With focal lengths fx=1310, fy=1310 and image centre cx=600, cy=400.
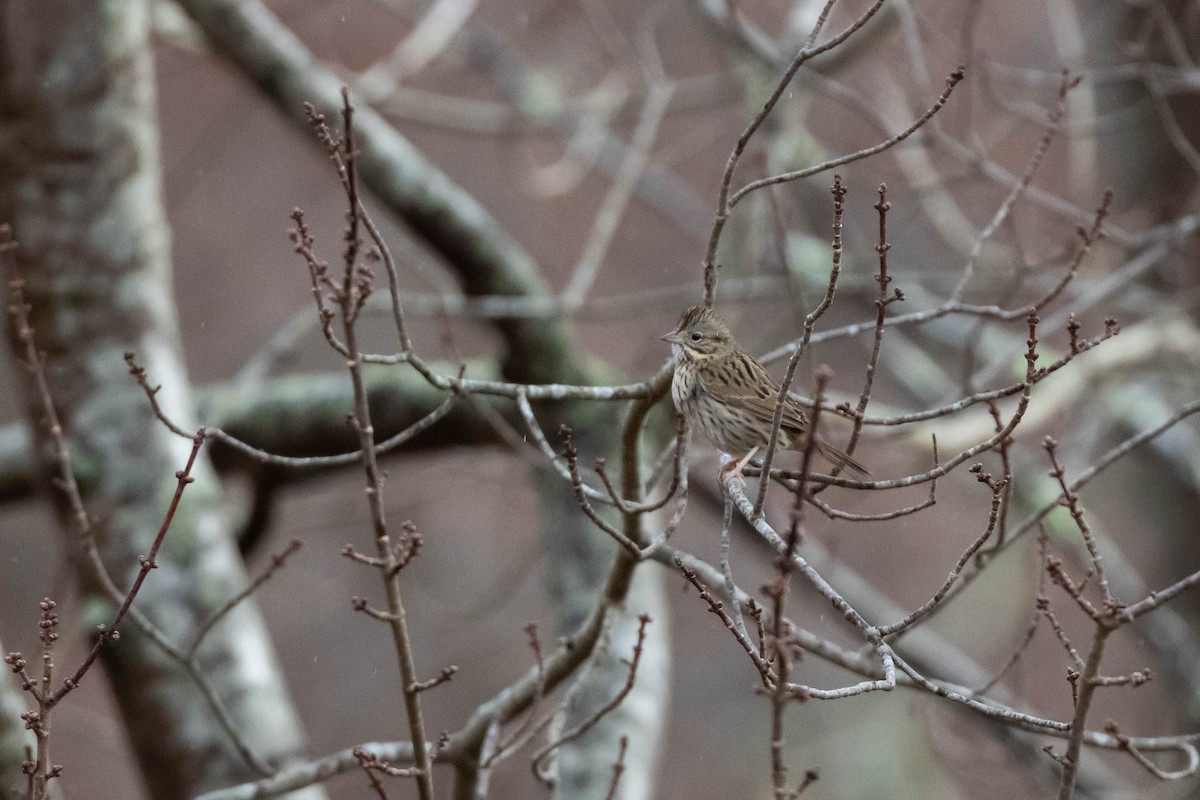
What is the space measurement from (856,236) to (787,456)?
889 centimetres

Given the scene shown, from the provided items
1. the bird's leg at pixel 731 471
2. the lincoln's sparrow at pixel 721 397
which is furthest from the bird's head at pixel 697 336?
the bird's leg at pixel 731 471

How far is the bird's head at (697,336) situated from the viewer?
164 inches

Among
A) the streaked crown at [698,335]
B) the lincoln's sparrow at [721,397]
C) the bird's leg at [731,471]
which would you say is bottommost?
the bird's leg at [731,471]

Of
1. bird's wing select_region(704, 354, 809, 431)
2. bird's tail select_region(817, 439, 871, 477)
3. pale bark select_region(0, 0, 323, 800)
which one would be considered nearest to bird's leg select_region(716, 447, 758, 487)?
bird's tail select_region(817, 439, 871, 477)

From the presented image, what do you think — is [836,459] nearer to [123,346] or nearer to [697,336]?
[697,336]

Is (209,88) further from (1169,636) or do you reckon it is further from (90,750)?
(1169,636)

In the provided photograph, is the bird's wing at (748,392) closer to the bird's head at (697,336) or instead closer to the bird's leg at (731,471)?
the bird's head at (697,336)

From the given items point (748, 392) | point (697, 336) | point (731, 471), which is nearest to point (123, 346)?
point (697, 336)

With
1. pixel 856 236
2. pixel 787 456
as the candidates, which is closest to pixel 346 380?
pixel 787 456

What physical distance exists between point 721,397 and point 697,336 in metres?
0.21

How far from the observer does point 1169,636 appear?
6992 mm

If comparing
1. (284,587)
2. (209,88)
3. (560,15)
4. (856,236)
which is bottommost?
(284,587)

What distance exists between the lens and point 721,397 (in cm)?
426

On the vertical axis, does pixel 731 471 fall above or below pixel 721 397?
below
